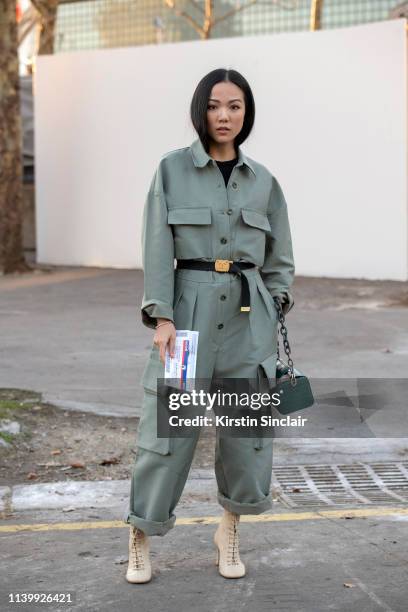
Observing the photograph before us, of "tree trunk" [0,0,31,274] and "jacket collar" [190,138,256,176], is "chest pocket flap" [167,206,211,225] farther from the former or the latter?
"tree trunk" [0,0,31,274]

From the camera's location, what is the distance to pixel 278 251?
4.25 m

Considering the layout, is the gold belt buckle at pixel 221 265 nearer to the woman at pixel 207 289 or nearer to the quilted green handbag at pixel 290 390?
the woman at pixel 207 289

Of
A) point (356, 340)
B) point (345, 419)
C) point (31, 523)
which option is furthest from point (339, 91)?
point (31, 523)

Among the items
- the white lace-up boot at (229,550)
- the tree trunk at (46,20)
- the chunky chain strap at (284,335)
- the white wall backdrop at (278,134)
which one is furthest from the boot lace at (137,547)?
the tree trunk at (46,20)

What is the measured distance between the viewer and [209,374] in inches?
157

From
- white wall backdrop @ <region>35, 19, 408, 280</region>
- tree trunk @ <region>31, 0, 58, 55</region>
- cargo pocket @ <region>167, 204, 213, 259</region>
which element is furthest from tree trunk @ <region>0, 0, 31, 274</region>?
cargo pocket @ <region>167, 204, 213, 259</region>

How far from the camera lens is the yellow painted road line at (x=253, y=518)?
4812mm

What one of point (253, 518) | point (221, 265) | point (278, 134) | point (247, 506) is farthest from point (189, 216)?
point (278, 134)

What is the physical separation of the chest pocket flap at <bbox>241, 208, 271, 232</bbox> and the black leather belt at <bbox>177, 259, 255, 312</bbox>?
0.16 metres

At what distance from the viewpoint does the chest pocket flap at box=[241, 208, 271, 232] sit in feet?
13.3

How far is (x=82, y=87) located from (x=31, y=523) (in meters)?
12.1

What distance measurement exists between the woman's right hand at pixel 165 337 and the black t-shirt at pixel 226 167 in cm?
60

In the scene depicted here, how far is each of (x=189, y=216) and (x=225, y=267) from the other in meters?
0.24

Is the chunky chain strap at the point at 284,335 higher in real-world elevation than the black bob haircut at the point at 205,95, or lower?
lower
